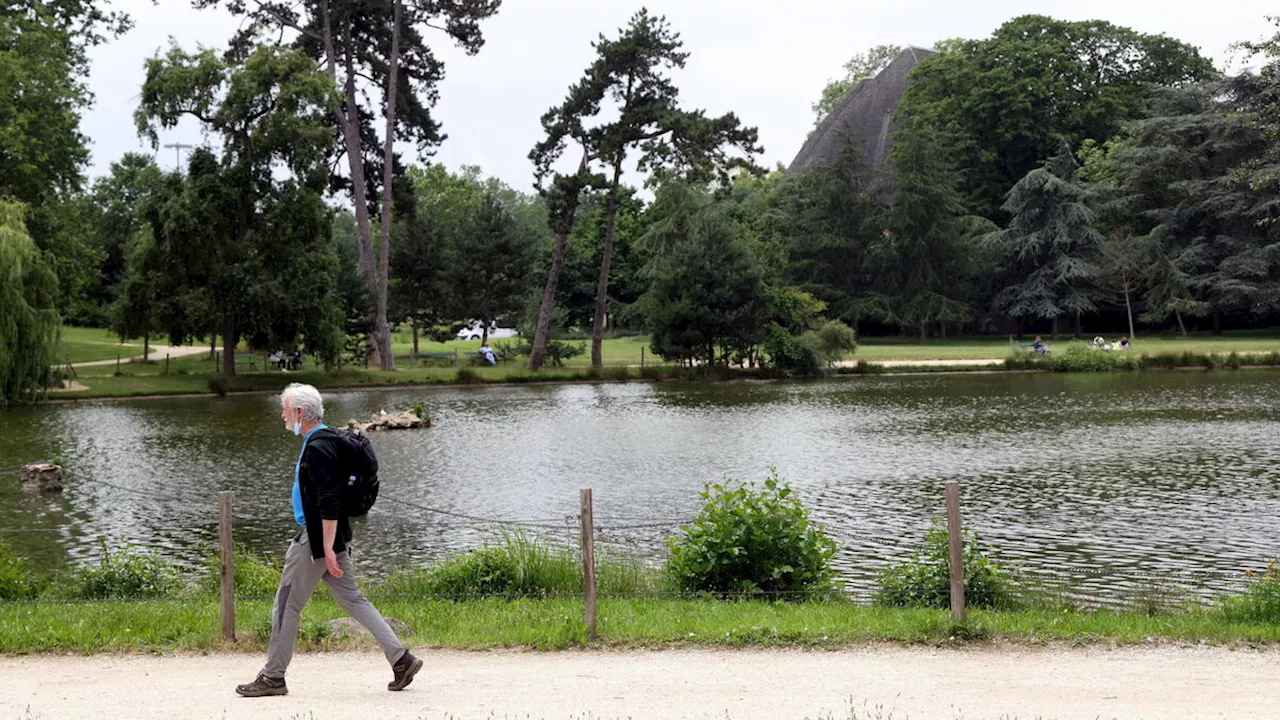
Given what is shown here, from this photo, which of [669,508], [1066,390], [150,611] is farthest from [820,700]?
[1066,390]

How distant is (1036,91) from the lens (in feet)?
255

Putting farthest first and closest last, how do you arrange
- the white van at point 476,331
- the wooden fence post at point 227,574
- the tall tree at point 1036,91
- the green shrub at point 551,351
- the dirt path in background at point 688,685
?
the tall tree at point 1036,91
the white van at point 476,331
the green shrub at point 551,351
the wooden fence post at point 227,574
the dirt path in background at point 688,685

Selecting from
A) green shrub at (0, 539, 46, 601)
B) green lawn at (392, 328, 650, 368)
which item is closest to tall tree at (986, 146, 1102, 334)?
green lawn at (392, 328, 650, 368)

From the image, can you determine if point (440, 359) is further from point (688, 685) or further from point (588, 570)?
point (688, 685)

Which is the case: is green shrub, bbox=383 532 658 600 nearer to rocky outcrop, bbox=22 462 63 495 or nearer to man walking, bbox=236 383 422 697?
man walking, bbox=236 383 422 697

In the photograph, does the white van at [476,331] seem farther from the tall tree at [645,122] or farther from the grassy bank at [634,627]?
the grassy bank at [634,627]

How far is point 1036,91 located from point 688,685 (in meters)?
75.7

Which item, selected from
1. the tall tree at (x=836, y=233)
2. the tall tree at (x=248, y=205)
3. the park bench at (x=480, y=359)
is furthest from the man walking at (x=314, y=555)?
the tall tree at (x=836, y=233)

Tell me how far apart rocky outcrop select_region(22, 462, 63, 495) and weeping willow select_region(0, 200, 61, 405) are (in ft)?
47.6

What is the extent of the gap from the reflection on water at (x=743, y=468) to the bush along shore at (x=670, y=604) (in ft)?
7.96

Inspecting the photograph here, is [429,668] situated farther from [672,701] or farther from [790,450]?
[790,450]

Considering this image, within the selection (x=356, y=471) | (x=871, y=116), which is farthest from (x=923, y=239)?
(x=356, y=471)

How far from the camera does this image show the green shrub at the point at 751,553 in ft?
38.5

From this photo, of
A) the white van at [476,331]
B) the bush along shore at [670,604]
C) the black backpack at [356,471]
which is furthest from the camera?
the white van at [476,331]
